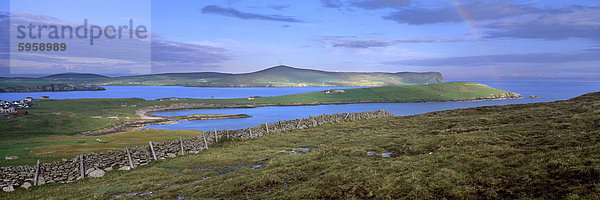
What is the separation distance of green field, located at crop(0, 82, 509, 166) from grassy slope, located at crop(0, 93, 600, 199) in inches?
442

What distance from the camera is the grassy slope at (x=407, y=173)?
10586 millimetres

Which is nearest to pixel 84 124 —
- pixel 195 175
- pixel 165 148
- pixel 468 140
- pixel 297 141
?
pixel 165 148

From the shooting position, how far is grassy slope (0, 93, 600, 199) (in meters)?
10.6

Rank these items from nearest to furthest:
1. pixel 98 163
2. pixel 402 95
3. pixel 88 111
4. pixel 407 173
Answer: pixel 407 173 < pixel 98 163 < pixel 88 111 < pixel 402 95

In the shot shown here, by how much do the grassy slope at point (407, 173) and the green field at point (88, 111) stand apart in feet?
36.8

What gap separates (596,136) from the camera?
1593 cm

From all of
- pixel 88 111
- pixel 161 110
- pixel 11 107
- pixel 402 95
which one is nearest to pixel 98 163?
pixel 88 111

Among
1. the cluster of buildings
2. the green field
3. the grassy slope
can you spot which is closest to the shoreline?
the green field

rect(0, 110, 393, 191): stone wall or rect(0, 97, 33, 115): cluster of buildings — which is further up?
rect(0, 110, 393, 191): stone wall

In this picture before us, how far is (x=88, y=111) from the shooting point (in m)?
103

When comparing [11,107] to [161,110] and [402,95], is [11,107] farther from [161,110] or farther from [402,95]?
[402,95]

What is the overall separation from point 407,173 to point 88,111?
116 metres

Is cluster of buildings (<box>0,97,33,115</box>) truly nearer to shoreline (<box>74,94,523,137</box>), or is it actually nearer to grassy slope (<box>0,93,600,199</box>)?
shoreline (<box>74,94,523,137</box>)

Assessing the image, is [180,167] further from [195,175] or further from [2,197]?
[2,197]
